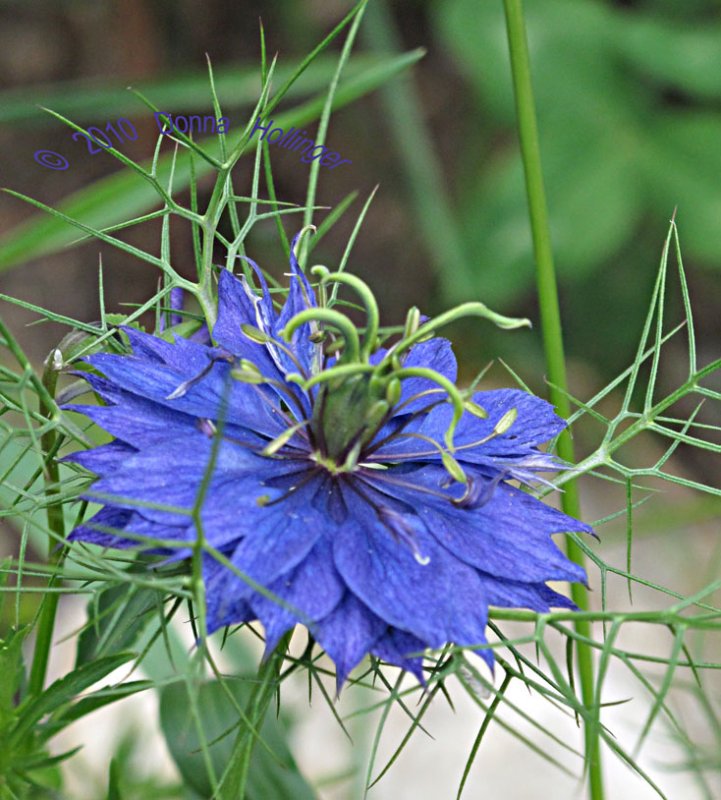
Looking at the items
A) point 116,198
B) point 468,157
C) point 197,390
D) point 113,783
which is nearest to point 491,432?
point 197,390

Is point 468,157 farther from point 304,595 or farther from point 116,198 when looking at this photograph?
point 304,595

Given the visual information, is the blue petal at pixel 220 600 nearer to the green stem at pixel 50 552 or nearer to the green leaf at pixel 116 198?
the green stem at pixel 50 552

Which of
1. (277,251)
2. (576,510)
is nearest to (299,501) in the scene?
(576,510)

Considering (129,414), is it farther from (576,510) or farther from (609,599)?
(609,599)

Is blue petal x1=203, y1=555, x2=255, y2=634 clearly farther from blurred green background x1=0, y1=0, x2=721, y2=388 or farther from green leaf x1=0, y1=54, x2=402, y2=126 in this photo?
blurred green background x1=0, y1=0, x2=721, y2=388

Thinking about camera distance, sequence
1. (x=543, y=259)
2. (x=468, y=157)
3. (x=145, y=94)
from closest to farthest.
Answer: (x=543, y=259) < (x=145, y=94) < (x=468, y=157)

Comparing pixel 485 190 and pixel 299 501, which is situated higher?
pixel 485 190

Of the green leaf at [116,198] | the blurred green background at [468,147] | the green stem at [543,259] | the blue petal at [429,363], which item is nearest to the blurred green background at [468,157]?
the blurred green background at [468,147]
